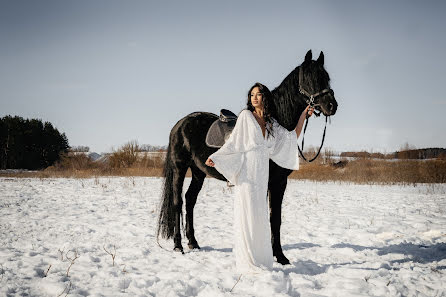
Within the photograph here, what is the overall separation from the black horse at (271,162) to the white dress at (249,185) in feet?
1.24

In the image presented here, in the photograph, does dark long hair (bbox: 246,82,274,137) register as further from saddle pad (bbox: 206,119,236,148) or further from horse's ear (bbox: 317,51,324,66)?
horse's ear (bbox: 317,51,324,66)

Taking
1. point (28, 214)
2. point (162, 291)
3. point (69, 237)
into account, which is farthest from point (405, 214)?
point (28, 214)

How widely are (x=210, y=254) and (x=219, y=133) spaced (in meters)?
1.71

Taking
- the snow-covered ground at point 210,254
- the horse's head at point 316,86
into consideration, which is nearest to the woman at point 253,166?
the horse's head at point 316,86

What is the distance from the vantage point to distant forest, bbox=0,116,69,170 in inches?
1401

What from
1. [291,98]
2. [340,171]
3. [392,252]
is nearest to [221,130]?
[291,98]

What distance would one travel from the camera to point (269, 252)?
9.95ft

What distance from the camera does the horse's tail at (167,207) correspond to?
4.32m

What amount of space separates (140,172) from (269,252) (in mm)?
18211

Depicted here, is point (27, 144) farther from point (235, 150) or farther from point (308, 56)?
point (308, 56)

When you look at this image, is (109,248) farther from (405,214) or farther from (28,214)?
(405,214)

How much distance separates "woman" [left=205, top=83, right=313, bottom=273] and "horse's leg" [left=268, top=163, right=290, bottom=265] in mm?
176

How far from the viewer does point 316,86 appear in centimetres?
325

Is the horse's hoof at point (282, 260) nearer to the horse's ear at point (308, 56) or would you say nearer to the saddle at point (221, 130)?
the saddle at point (221, 130)
